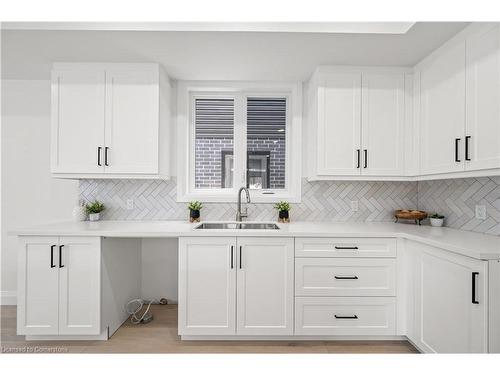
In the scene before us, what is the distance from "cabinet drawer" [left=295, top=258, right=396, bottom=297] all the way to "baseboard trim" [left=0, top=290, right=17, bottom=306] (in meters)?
2.87

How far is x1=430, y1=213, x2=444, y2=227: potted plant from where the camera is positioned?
2449mm

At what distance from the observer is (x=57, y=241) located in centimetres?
207

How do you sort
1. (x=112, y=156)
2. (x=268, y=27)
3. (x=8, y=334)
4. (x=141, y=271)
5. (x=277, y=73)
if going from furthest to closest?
1. (x=141, y=271)
2. (x=277, y=73)
3. (x=112, y=156)
4. (x=8, y=334)
5. (x=268, y=27)

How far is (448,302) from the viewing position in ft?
5.51

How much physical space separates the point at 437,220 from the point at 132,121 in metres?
2.78

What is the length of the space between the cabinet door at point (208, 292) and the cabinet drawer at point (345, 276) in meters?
0.52

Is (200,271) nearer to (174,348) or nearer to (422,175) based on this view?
(174,348)

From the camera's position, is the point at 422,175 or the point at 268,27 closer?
the point at 268,27

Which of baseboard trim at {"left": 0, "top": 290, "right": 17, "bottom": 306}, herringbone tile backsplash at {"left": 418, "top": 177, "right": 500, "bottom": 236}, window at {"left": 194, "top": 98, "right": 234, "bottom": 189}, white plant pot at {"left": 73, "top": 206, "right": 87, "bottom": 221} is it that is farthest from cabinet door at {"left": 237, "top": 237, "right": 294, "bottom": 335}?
baseboard trim at {"left": 0, "top": 290, "right": 17, "bottom": 306}

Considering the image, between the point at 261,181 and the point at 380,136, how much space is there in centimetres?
120

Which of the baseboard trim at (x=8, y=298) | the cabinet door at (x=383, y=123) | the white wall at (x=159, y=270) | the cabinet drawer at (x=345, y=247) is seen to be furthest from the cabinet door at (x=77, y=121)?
the cabinet door at (x=383, y=123)

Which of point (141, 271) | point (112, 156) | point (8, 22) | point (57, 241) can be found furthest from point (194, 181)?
point (8, 22)

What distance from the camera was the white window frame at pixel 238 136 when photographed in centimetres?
286

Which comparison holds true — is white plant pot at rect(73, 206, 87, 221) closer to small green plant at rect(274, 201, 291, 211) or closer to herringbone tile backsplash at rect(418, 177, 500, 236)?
small green plant at rect(274, 201, 291, 211)
